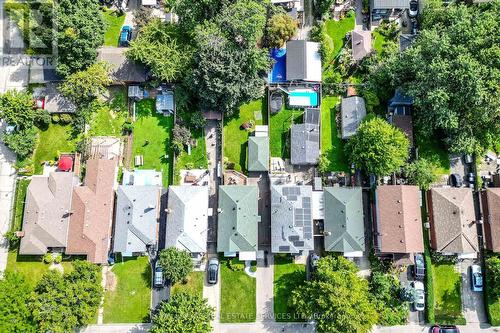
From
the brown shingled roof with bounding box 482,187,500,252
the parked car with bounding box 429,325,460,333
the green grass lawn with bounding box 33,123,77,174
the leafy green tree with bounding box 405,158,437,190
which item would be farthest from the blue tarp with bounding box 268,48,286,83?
the parked car with bounding box 429,325,460,333

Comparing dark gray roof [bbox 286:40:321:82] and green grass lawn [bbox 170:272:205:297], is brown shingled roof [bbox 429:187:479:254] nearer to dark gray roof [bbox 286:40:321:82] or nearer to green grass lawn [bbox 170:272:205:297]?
dark gray roof [bbox 286:40:321:82]

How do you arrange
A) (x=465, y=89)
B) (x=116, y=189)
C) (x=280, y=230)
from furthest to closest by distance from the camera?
(x=116, y=189) → (x=280, y=230) → (x=465, y=89)

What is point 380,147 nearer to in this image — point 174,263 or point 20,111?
point 174,263

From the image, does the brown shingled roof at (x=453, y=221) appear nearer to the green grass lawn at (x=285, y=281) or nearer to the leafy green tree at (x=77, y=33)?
the green grass lawn at (x=285, y=281)

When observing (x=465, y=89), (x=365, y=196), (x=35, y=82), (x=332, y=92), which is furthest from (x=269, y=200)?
(x=35, y=82)

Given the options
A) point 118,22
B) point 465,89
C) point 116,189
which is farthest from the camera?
point 118,22

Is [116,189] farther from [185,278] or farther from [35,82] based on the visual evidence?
[35,82]

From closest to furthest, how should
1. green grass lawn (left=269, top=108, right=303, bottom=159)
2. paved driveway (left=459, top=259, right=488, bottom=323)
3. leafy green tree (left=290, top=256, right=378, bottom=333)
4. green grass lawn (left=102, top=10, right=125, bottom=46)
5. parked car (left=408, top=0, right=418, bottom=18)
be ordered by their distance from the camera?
1. leafy green tree (left=290, top=256, right=378, bottom=333)
2. paved driveway (left=459, top=259, right=488, bottom=323)
3. green grass lawn (left=269, top=108, right=303, bottom=159)
4. green grass lawn (left=102, top=10, right=125, bottom=46)
5. parked car (left=408, top=0, right=418, bottom=18)

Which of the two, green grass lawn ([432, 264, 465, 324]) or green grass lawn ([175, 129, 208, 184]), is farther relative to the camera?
green grass lawn ([175, 129, 208, 184])
